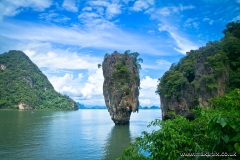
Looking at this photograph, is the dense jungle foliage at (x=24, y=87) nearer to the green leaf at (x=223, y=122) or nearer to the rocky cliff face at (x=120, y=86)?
the rocky cliff face at (x=120, y=86)

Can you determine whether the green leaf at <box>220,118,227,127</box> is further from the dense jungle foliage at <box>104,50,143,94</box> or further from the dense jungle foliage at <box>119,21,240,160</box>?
the dense jungle foliage at <box>104,50,143,94</box>

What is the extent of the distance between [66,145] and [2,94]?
9474 cm

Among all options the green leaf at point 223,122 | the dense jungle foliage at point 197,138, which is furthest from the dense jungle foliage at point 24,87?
the green leaf at point 223,122

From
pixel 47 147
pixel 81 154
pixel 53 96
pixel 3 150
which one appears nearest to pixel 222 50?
A: pixel 81 154

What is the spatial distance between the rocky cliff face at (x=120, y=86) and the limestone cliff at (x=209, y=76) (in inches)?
300

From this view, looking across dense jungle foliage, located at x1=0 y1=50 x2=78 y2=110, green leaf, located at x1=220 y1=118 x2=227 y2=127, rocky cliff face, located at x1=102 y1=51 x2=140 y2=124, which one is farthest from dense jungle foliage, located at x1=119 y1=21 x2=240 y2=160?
dense jungle foliage, located at x1=0 y1=50 x2=78 y2=110

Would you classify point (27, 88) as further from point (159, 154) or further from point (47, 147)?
point (159, 154)

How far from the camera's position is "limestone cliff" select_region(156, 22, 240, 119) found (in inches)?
926

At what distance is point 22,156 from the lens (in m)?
14.5

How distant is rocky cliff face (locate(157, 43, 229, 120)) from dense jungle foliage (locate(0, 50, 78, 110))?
83679 millimetres

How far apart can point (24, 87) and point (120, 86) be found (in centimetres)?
9134

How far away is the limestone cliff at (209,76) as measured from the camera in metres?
23.5

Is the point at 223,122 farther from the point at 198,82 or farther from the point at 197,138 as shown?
the point at 198,82

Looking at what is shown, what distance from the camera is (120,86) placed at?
1334 inches
